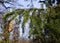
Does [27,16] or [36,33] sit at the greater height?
[27,16]

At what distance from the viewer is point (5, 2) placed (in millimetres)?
5512

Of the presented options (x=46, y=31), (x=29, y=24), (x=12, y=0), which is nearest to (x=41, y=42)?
(x=46, y=31)

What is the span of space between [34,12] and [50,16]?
184 millimetres

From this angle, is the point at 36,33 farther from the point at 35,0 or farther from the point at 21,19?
the point at 35,0

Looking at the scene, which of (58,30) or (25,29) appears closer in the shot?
(58,30)

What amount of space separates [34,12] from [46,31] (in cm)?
25

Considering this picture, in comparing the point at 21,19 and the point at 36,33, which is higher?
the point at 21,19

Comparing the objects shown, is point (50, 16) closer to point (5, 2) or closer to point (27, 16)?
point (27, 16)

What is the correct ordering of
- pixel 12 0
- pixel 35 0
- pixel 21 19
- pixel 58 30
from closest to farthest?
pixel 58 30 < pixel 21 19 < pixel 35 0 < pixel 12 0

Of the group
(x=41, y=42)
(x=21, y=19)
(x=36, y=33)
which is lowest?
(x=41, y=42)

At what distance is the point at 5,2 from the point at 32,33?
3.74m

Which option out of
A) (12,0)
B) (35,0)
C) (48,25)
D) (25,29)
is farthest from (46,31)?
(12,0)

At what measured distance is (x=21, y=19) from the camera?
1987 millimetres

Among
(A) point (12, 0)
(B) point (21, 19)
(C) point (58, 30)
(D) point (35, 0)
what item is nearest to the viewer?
(C) point (58, 30)
